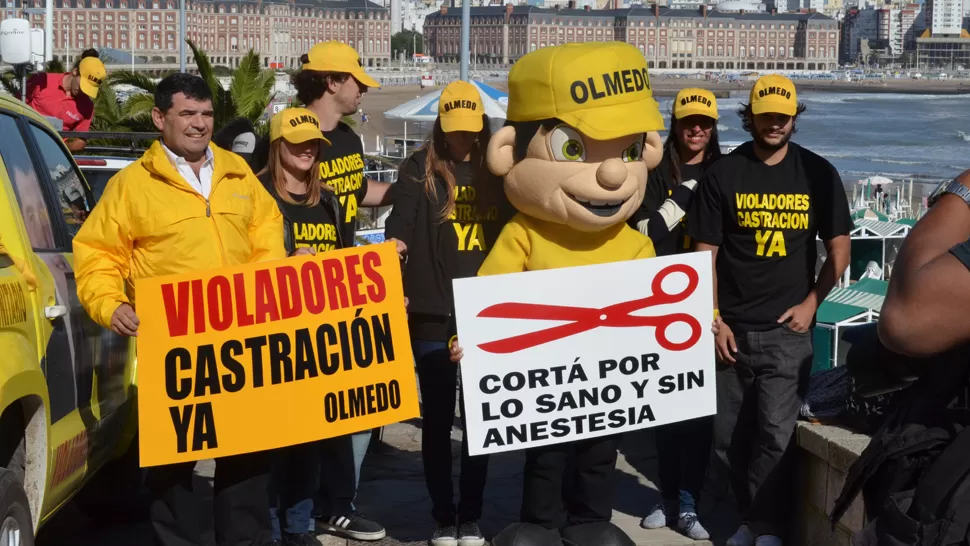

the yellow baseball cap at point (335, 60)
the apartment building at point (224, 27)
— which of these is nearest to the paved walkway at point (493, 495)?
the yellow baseball cap at point (335, 60)

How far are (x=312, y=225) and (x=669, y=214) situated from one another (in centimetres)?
131

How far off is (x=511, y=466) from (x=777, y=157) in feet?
6.64

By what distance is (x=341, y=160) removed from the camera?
199 inches

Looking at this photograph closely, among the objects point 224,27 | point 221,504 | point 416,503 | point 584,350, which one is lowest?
point 416,503

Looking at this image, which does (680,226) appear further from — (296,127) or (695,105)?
(296,127)

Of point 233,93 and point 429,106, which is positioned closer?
point 233,93

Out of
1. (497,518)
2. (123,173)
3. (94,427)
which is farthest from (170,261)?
(497,518)

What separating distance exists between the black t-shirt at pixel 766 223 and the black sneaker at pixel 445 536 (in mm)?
1238

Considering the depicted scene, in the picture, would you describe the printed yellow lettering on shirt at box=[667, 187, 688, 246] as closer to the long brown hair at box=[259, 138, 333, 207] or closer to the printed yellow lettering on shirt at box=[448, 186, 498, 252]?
the printed yellow lettering on shirt at box=[448, 186, 498, 252]

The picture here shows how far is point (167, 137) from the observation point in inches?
161

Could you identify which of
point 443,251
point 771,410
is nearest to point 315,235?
point 443,251

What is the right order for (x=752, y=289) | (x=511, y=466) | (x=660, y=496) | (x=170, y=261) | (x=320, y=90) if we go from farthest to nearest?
(x=511, y=466) < (x=660, y=496) < (x=320, y=90) < (x=752, y=289) < (x=170, y=261)

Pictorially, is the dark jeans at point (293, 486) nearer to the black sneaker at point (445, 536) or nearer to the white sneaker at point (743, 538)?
the black sneaker at point (445, 536)

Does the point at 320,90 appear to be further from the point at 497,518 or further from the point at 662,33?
the point at 662,33
